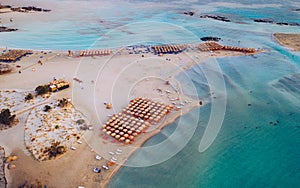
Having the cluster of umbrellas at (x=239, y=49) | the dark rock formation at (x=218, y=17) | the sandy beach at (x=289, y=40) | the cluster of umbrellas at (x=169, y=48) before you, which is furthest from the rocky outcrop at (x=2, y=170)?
the dark rock formation at (x=218, y=17)

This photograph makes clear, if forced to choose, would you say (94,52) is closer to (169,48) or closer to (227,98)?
(169,48)

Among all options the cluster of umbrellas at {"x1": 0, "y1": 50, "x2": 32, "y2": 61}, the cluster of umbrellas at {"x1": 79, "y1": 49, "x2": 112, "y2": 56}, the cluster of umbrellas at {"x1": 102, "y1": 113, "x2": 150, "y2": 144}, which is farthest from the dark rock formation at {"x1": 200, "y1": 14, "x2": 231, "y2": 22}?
the cluster of umbrellas at {"x1": 102, "y1": 113, "x2": 150, "y2": 144}

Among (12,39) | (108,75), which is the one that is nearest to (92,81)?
(108,75)

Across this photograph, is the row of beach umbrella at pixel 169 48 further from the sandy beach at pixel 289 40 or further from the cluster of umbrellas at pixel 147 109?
the sandy beach at pixel 289 40

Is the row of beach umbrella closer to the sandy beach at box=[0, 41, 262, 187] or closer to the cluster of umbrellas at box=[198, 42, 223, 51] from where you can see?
the sandy beach at box=[0, 41, 262, 187]

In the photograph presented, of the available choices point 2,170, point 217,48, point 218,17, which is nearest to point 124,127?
point 2,170

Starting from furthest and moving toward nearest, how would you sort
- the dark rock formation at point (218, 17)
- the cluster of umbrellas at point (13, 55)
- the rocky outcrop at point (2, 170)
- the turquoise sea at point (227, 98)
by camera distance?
the dark rock formation at point (218, 17) < the cluster of umbrellas at point (13, 55) < the turquoise sea at point (227, 98) < the rocky outcrop at point (2, 170)
